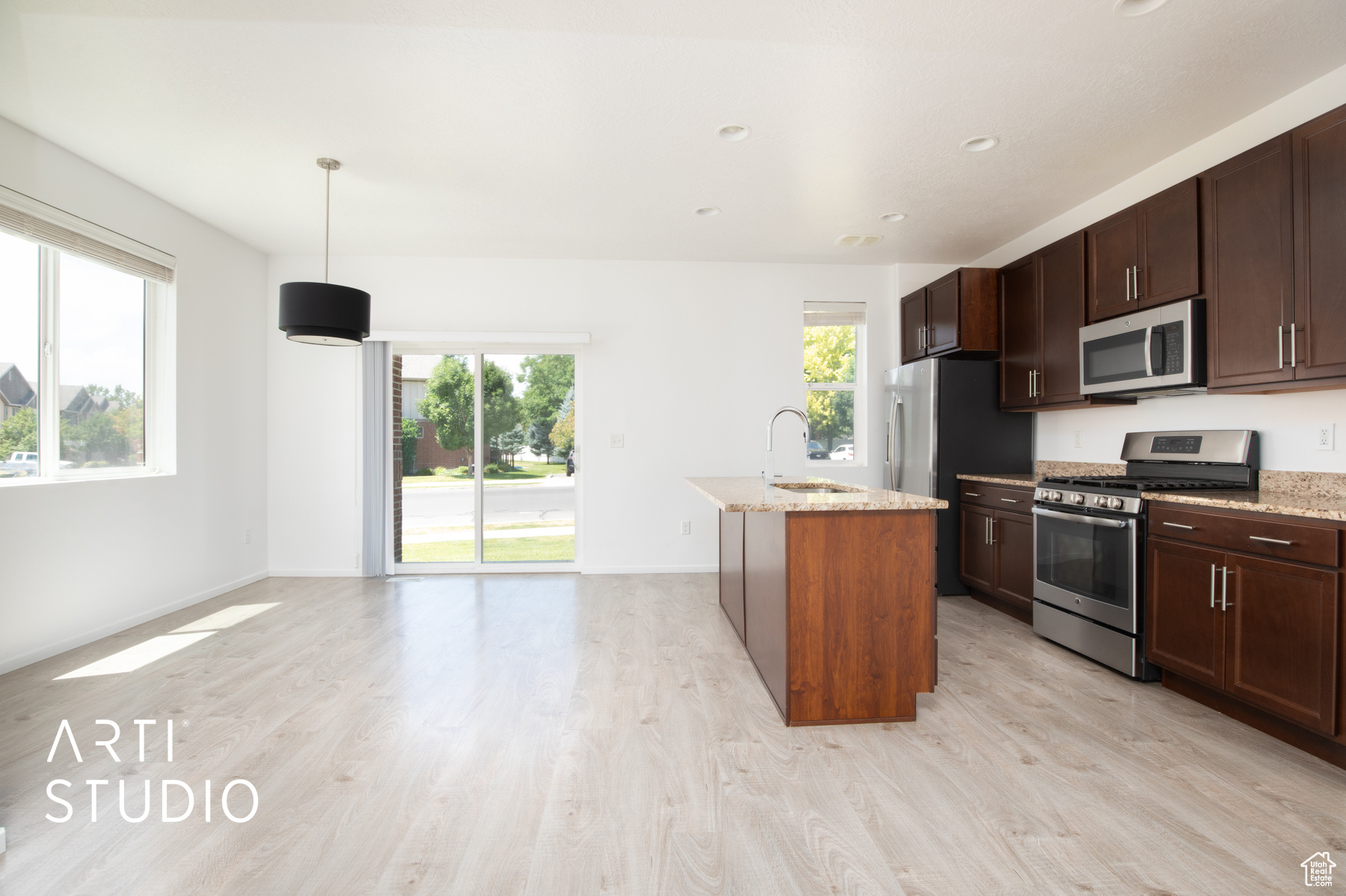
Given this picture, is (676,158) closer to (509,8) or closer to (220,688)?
(509,8)

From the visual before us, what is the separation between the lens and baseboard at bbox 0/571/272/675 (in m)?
3.12

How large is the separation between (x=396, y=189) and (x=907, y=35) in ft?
9.80

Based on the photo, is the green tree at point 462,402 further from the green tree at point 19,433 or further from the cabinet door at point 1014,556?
the cabinet door at point 1014,556

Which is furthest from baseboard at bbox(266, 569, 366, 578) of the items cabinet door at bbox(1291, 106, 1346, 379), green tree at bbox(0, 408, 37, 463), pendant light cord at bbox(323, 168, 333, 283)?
cabinet door at bbox(1291, 106, 1346, 379)

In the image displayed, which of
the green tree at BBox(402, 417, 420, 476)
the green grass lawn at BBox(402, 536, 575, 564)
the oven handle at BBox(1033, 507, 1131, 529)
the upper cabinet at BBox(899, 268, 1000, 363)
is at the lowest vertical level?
the green grass lawn at BBox(402, 536, 575, 564)

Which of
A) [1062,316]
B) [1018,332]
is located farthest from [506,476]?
[1062,316]

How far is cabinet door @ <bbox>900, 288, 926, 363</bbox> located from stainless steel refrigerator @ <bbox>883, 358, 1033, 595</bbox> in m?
0.50

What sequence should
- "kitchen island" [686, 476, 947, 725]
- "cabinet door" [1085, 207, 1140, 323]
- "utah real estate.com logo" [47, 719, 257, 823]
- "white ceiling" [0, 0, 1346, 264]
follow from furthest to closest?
"cabinet door" [1085, 207, 1140, 323] → "kitchen island" [686, 476, 947, 725] → "white ceiling" [0, 0, 1346, 264] → "utah real estate.com logo" [47, 719, 257, 823]

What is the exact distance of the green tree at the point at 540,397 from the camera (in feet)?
17.8

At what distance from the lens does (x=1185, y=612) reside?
2670mm

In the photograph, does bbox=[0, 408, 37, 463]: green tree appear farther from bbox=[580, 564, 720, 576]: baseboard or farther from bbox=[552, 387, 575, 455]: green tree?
bbox=[580, 564, 720, 576]: baseboard

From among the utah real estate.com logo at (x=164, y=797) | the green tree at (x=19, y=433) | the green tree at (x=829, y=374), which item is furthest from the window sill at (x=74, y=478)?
the green tree at (x=829, y=374)

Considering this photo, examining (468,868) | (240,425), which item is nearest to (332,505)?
(240,425)

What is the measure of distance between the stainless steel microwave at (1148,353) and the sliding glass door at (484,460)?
12.4ft
